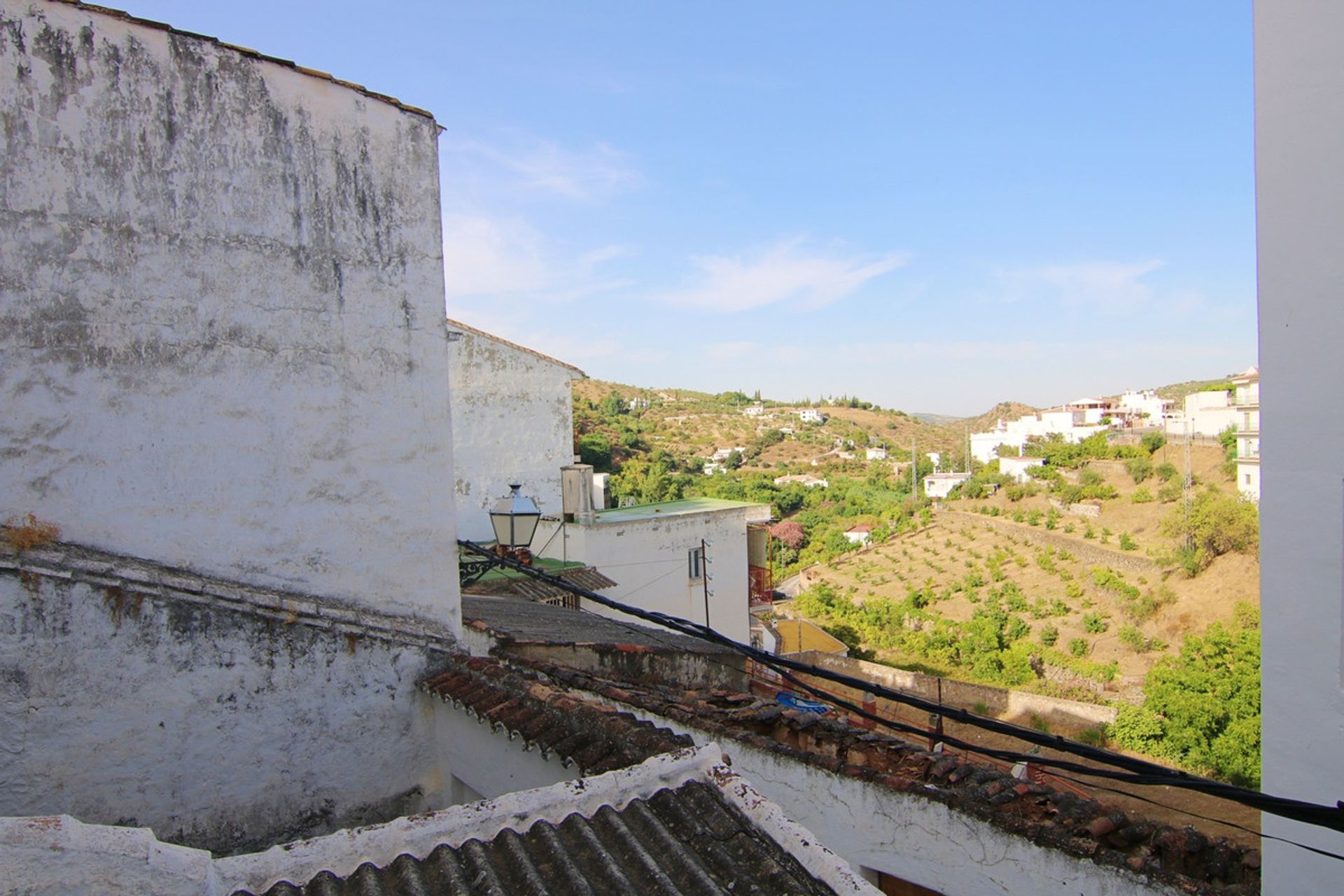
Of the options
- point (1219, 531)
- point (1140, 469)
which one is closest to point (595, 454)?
point (1219, 531)

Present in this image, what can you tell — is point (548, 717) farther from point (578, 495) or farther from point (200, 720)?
point (578, 495)

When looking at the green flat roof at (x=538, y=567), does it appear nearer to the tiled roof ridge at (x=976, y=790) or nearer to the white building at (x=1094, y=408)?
the tiled roof ridge at (x=976, y=790)

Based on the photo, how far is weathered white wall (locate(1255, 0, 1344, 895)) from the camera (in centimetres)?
445

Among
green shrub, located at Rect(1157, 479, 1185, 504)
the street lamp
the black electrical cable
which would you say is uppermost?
the street lamp

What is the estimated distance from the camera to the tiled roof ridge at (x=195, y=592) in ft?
17.7

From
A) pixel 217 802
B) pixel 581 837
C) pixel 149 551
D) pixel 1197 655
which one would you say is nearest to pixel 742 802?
pixel 581 837

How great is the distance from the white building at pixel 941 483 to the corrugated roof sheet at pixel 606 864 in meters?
70.9

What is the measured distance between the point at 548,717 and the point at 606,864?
233cm

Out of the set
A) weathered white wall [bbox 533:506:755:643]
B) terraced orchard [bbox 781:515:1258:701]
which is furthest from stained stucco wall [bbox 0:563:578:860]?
terraced orchard [bbox 781:515:1258:701]

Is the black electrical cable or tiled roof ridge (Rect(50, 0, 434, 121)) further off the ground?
tiled roof ridge (Rect(50, 0, 434, 121))

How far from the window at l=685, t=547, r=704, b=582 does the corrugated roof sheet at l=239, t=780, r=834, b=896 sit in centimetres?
1589

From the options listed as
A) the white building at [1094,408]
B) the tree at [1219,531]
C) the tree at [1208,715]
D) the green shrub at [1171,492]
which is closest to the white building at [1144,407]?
the white building at [1094,408]

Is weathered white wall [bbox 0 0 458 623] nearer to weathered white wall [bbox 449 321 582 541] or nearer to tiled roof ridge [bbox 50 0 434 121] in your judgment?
tiled roof ridge [bbox 50 0 434 121]

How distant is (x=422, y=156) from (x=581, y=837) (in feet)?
19.1
